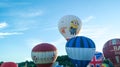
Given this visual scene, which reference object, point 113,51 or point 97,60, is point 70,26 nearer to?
point 97,60

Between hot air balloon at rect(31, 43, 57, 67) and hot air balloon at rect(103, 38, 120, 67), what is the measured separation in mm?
5104

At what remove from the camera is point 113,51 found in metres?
31.9

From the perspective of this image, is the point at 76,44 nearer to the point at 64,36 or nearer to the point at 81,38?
the point at 81,38

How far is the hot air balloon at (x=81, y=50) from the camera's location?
28.8 metres

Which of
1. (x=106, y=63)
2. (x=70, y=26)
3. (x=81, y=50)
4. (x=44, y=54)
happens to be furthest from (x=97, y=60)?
(x=81, y=50)

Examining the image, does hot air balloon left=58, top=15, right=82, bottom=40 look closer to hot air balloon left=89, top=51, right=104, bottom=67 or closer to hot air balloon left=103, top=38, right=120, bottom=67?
hot air balloon left=89, top=51, right=104, bottom=67

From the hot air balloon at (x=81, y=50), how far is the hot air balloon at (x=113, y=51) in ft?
Answer: 10.3

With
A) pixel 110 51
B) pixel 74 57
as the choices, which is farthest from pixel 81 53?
pixel 110 51

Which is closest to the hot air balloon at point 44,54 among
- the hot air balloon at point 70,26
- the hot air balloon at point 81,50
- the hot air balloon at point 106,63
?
the hot air balloon at point 81,50

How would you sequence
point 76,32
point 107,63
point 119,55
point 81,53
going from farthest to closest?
1. point 76,32
2. point 107,63
3. point 119,55
4. point 81,53

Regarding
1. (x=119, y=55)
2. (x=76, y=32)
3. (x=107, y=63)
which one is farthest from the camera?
(x=76, y=32)

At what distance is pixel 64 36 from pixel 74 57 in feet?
Result: 31.9

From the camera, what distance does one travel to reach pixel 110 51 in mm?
32031

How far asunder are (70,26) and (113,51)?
7635mm
